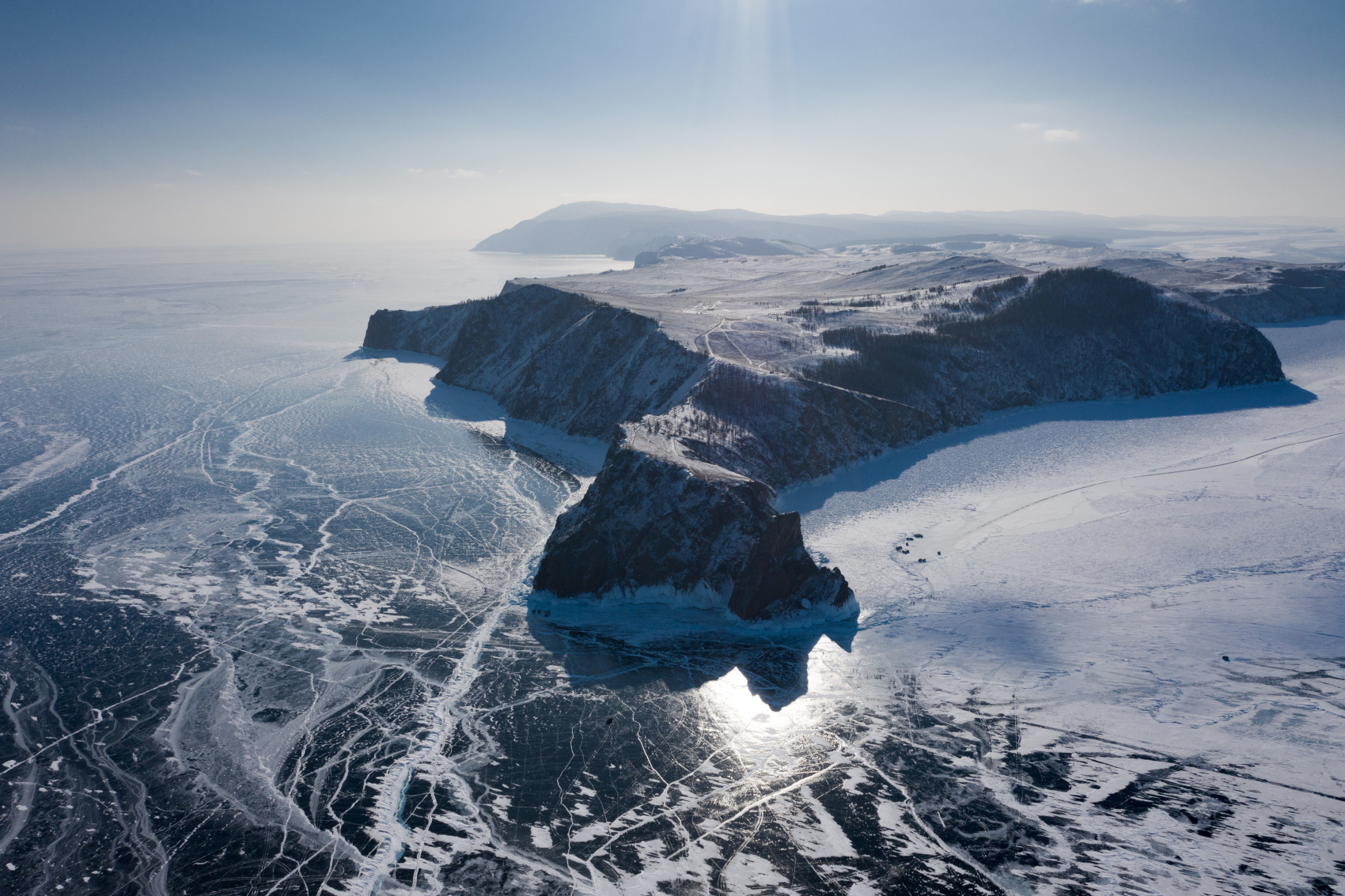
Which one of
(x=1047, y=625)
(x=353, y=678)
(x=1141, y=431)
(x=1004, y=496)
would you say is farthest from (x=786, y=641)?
(x=1141, y=431)

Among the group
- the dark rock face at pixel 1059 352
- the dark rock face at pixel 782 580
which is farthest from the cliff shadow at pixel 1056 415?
the dark rock face at pixel 782 580

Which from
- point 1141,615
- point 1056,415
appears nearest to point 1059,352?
point 1056,415

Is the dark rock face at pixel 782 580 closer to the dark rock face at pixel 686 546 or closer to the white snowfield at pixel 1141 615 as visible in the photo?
the dark rock face at pixel 686 546

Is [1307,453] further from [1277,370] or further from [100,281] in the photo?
[100,281]

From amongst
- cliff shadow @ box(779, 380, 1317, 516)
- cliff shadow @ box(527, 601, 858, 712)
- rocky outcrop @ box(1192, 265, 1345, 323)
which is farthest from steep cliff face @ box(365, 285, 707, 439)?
rocky outcrop @ box(1192, 265, 1345, 323)

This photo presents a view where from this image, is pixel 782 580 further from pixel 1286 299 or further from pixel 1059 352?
pixel 1286 299

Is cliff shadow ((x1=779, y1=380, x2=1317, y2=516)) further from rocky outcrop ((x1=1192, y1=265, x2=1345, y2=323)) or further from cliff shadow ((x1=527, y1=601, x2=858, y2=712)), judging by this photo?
rocky outcrop ((x1=1192, y1=265, x2=1345, y2=323))
